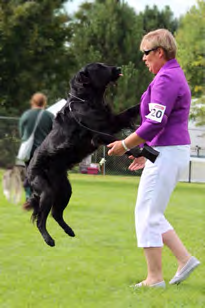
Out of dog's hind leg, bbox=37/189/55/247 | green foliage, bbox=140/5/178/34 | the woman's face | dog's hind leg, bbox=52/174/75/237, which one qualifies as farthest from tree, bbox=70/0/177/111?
the woman's face

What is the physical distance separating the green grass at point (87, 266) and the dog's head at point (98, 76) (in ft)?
5.11

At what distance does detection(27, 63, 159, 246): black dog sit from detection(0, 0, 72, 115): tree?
18229 millimetres

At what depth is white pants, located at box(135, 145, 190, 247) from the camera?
13.2 ft

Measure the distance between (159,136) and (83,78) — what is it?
2.33 feet

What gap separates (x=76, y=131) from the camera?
4.00 meters

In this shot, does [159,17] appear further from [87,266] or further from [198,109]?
[87,266]

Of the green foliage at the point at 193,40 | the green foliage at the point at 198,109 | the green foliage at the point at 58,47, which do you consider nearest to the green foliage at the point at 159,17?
the green foliage at the point at 58,47

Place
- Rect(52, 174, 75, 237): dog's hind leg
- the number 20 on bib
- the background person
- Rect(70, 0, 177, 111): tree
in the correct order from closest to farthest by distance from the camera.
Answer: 1. the number 20 on bib
2. Rect(52, 174, 75, 237): dog's hind leg
3. the background person
4. Rect(70, 0, 177, 111): tree

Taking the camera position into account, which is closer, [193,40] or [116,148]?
[116,148]

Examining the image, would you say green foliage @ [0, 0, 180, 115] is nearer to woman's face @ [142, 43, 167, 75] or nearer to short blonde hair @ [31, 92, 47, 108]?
short blonde hair @ [31, 92, 47, 108]

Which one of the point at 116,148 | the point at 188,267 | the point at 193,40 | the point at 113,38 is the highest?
the point at 113,38

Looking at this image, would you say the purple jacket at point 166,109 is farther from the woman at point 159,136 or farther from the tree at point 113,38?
the tree at point 113,38

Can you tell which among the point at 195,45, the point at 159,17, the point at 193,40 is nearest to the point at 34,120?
the point at 195,45

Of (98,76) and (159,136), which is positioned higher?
(98,76)
